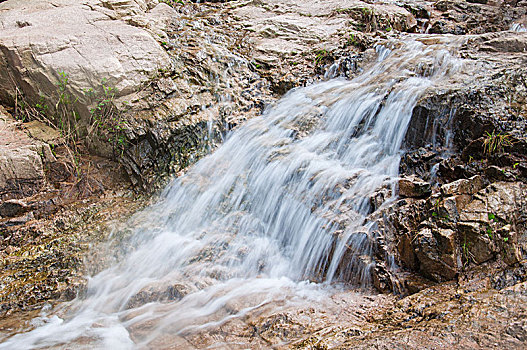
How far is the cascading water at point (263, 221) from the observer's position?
3564 mm

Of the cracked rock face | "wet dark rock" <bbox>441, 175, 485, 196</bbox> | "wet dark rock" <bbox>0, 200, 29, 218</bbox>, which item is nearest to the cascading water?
"wet dark rock" <bbox>441, 175, 485, 196</bbox>

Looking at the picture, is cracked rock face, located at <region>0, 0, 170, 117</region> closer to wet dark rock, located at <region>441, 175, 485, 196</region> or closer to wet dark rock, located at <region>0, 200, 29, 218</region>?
wet dark rock, located at <region>0, 200, 29, 218</region>

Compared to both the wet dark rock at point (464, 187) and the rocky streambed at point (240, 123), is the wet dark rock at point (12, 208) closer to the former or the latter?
the rocky streambed at point (240, 123)

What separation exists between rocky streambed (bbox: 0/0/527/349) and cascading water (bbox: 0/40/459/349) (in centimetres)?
18

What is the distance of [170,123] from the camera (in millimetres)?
5738

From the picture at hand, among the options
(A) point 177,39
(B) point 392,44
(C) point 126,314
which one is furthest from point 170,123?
(B) point 392,44

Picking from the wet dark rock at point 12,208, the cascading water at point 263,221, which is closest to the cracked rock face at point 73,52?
the wet dark rock at point 12,208

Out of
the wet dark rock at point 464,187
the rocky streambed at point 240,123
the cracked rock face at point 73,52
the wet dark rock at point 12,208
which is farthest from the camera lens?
the cracked rock face at point 73,52

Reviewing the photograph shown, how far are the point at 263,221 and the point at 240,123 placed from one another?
2.22 metres

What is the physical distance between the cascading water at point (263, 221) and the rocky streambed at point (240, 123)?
18 cm

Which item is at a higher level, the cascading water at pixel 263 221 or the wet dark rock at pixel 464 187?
the wet dark rock at pixel 464 187

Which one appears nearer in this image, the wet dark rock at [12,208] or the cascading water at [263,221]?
the cascading water at [263,221]

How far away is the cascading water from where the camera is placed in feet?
11.7

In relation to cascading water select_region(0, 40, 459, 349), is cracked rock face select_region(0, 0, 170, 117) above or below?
above
